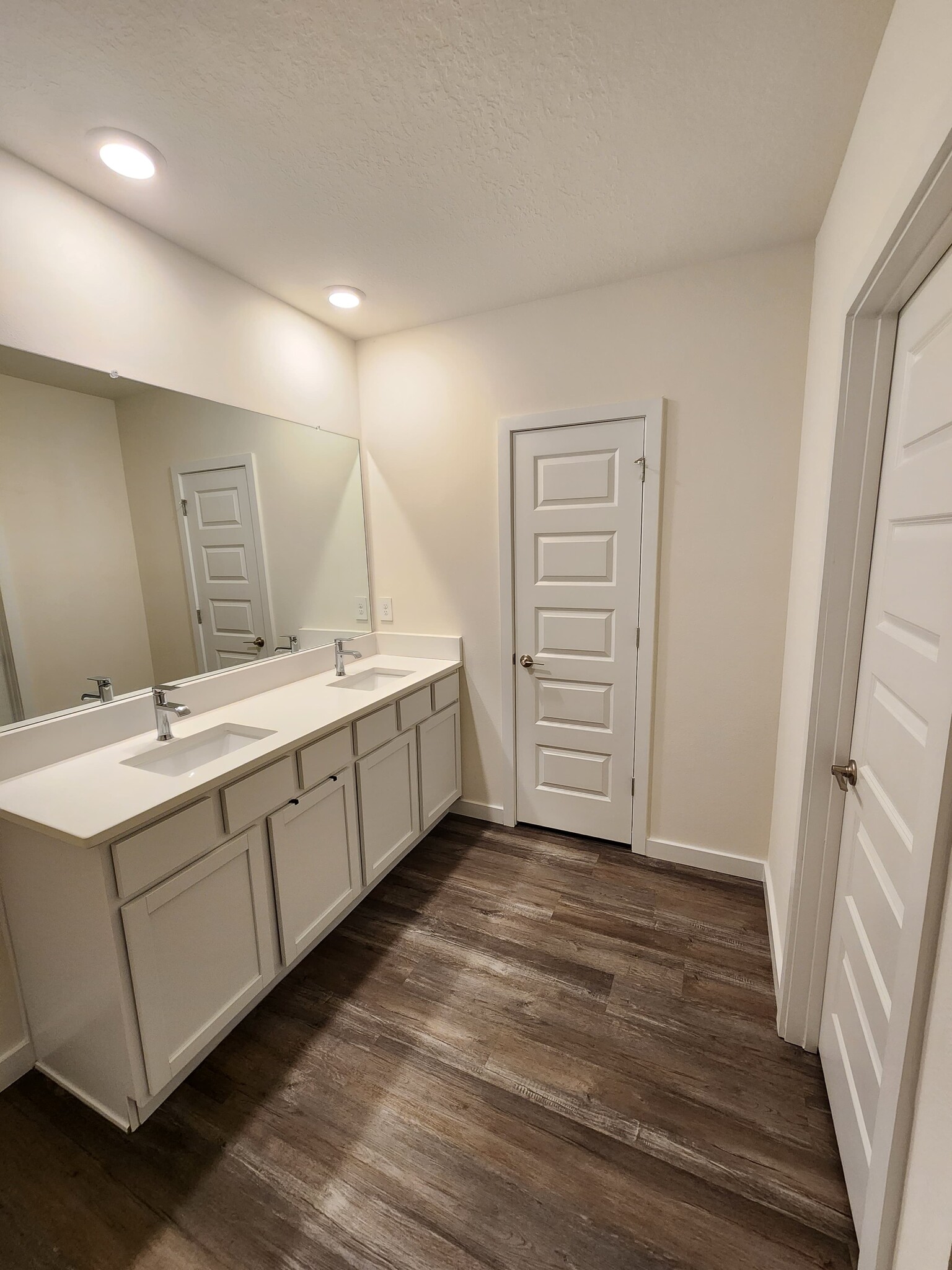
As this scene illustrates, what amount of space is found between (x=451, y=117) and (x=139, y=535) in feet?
5.01

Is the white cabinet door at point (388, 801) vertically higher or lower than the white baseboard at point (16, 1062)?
higher

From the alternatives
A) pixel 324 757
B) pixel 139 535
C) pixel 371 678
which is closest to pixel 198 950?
pixel 324 757

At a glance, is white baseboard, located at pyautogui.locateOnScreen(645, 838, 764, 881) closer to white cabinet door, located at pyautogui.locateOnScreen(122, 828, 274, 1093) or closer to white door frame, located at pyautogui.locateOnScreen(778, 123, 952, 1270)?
white door frame, located at pyautogui.locateOnScreen(778, 123, 952, 1270)

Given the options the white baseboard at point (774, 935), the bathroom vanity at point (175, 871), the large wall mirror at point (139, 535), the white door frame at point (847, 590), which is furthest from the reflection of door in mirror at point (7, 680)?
the white baseboard at point (774, 935)

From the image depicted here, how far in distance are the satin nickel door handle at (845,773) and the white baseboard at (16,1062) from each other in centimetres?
240

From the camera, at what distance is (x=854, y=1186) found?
3.62 feet

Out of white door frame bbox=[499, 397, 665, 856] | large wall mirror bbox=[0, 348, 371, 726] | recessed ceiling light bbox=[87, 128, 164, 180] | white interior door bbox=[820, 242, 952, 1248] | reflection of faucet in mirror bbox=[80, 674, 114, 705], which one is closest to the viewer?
white interior door bbox=[820, 242, 952, 1248]

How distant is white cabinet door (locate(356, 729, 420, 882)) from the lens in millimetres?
2047

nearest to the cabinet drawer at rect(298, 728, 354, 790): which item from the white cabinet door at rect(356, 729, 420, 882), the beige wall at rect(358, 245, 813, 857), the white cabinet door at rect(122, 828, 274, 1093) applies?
the white cabinet door at rect(356, 729, 420, 882)

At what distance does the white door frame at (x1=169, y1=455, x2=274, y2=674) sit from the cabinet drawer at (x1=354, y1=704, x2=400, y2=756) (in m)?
0.61

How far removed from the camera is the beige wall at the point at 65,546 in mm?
1430

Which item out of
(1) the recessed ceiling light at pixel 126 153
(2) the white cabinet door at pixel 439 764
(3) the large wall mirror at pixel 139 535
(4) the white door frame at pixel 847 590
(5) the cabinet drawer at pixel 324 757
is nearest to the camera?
(4) the white door frame at pixel 847 590

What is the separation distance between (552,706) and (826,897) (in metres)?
1.32

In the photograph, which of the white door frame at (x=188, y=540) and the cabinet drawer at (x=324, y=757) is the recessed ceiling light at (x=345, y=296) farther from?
the cabinet drawer at (x=324, y=757)
